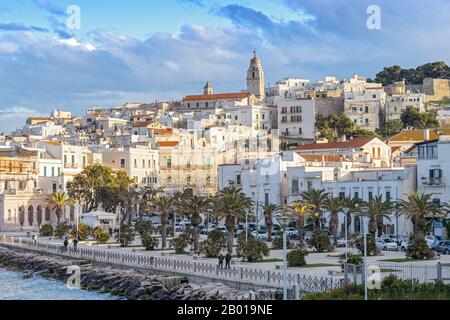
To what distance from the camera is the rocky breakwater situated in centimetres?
3797

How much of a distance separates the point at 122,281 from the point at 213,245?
8.60m

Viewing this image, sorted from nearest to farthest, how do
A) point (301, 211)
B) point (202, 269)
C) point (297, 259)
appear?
point (202, 269), point (297, 259), point (301, 211)

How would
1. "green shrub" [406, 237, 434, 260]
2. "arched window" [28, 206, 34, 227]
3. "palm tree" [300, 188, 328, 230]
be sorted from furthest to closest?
"arched window" [28, 206, 34, 227]
"palm tree" [300, 188, 328, 230]
"green shrub" [406, 237, 434, 260]

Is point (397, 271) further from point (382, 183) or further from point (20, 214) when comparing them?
point (20, 214)

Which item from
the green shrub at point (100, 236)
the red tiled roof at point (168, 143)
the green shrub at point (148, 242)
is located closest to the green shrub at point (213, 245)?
the green shrub at point (148, 242)

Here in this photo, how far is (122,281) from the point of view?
45.7 metres

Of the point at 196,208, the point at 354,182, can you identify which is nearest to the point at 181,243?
the point at 196,208

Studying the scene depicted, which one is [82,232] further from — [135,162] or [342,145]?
[342,145]

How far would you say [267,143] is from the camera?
430ft

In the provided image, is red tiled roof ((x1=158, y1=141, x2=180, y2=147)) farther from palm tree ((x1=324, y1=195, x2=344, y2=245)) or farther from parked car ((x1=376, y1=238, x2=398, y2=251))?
parked car ((x1=376, y1=238, x2=398, y2=251))

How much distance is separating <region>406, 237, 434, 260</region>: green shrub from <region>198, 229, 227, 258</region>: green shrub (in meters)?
11.9

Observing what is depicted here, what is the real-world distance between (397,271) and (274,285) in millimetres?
5761

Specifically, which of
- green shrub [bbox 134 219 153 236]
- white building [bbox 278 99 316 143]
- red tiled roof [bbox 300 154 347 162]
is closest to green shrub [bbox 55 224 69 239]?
green shrub [bbox 134 219 153 236]

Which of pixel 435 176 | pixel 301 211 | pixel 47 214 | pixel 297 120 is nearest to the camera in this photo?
pixel 301 211
